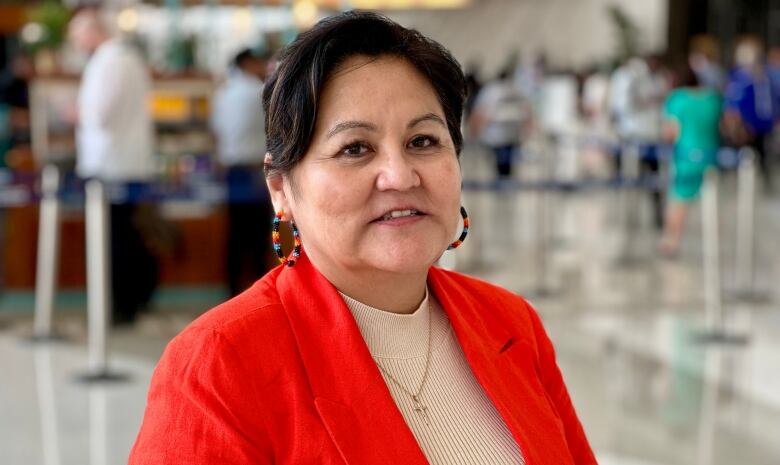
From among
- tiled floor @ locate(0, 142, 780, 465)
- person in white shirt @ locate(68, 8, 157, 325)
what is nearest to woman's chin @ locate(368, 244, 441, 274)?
tiled floor @ locate(0, 142, 780, 465)

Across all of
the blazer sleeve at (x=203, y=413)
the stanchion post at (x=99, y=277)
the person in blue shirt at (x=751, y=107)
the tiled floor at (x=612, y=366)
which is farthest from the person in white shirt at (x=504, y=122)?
the blazer sleeve at (x=203, y=413)

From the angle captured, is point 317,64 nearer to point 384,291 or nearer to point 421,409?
point 384,291

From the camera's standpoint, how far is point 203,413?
152cm

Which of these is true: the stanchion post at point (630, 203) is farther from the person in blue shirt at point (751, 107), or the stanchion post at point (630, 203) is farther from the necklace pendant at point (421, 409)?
the necklace pendant at point (421, 409)

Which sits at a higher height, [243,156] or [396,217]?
[396,217]

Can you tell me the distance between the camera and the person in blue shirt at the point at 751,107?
1388 centimetres

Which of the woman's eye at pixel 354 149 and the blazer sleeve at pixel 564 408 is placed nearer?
the woman's eye at pixel 354 149

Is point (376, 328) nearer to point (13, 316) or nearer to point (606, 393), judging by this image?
point (606, 393)

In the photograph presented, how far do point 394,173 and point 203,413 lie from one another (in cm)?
44

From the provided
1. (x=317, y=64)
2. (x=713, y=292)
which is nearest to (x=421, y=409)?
(x=317, y=64)

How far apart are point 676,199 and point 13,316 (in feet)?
17.4

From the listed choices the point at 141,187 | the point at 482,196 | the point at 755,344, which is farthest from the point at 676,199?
the point at 482,196

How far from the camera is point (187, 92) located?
898cm

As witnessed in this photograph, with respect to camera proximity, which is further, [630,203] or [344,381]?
[630,203]
